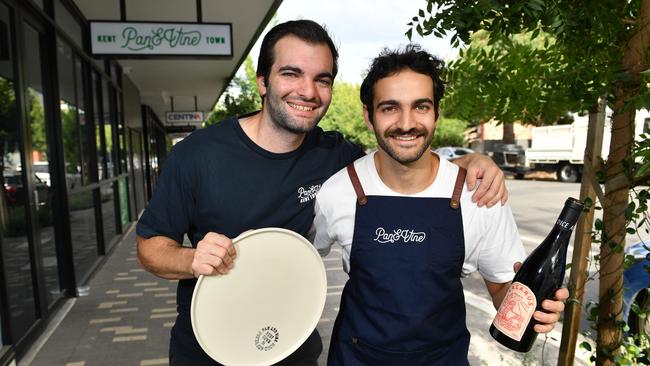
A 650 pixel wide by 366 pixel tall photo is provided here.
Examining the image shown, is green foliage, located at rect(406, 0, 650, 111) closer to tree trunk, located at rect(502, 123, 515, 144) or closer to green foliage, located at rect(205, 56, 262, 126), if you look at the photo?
green foliage, located at rect(205, 56, 262, 126)

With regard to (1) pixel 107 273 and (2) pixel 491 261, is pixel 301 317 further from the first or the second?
(1) pixel 107 273

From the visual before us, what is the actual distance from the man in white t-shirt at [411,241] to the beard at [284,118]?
11.0 inches

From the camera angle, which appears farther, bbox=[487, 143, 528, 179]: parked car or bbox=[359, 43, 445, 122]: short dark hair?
bbox=[487, 143, 528, 179]: parked car

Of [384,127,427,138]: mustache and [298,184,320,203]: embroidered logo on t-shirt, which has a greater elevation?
[384,127,427,138]: mustache

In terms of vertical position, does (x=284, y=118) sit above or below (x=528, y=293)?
above

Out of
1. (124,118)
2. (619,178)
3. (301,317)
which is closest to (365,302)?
(301,317)

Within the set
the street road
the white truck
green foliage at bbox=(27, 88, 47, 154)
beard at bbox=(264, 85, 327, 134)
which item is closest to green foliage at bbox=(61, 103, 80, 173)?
green foliage at bbox=(27, 88, 47, 154)

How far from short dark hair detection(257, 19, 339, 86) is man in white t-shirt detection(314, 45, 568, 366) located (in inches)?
11.4

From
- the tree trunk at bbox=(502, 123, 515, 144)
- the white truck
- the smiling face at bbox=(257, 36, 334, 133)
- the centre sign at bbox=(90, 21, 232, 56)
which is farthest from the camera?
the tree trunk at bbox=(502, 123, 515, 144)

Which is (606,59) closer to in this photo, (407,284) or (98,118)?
(407,284)

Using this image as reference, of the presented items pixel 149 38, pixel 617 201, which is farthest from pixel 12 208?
pixel 617 201

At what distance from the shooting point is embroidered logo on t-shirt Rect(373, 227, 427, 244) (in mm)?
1628

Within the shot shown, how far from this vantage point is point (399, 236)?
5.38ft

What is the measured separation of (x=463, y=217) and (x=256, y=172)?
2.58ft
